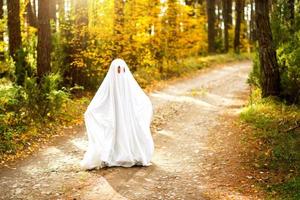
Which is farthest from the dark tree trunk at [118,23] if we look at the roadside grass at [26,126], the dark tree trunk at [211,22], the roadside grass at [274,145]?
the dark tree trunk at [211,22]

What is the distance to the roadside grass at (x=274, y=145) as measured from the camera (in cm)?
873

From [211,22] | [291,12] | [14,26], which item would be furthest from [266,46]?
A: [211,22]

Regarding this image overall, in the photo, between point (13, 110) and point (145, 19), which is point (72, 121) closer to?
point (13, 110)

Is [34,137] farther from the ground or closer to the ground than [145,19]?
closer to the ground

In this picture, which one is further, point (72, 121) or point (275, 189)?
point (72, 121)

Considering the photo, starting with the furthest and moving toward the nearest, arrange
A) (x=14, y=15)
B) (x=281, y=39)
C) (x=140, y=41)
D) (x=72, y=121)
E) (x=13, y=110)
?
1. (x=140, y=41)
2. (x=14, y=15)
3. (x=281, y=39)
4. (x=72, y=121)
5. (x=13, y=110)

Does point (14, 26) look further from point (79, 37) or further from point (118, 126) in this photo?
point (118, 126)

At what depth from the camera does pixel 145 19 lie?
2320 centimetres

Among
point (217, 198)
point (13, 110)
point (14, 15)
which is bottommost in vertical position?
point (217, 198)

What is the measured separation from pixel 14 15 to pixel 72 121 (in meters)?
5.76

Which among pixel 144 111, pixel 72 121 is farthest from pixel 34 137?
pixel 144 111

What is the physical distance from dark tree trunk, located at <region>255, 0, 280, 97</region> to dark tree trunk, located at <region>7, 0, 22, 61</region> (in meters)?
9.19

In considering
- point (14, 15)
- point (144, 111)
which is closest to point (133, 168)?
point (144, 111)

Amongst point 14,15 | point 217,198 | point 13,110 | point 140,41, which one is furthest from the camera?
point 140,41
